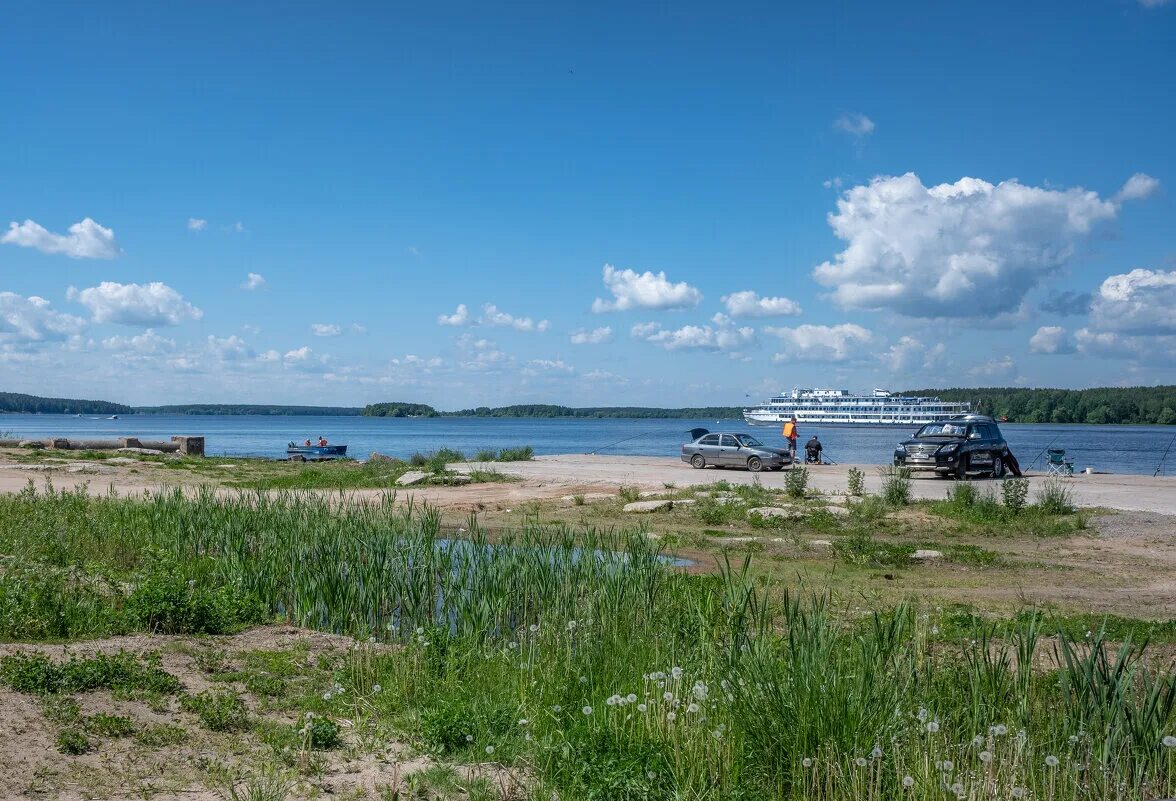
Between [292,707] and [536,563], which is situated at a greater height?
[536,563]

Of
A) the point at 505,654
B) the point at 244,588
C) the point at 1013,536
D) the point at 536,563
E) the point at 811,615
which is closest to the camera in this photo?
the point at 811,615

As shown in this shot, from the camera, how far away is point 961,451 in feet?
104

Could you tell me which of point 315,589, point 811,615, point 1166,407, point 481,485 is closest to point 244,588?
point 315,589

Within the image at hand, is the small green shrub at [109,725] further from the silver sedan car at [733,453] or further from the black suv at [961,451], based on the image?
the silver sedan car at [733,453]

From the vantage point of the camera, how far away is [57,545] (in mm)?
12570

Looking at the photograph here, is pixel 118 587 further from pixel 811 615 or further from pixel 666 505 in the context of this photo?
pixel 666 505

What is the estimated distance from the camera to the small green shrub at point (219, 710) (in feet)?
21.5

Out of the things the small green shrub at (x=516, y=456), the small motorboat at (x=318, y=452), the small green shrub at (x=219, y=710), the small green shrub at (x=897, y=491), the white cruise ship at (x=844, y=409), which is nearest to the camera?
the small green shrub at (x=219, y=710)

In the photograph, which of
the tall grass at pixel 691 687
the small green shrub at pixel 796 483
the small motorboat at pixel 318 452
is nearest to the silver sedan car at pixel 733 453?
the small green shrub at pixel 796 483

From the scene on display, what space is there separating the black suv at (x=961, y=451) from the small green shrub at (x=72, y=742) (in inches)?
1139

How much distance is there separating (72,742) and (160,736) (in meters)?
0.53

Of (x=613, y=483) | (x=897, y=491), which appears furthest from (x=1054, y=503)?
(x=613, y=483)

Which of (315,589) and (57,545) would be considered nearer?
(315,589)

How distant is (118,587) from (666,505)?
46.2 ft
